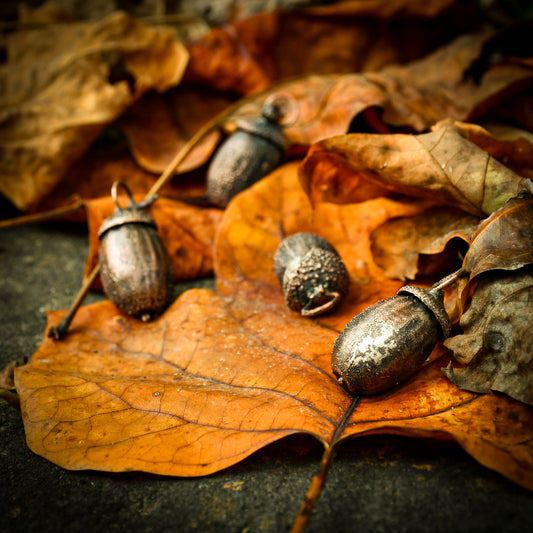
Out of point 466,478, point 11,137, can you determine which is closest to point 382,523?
point 466,478

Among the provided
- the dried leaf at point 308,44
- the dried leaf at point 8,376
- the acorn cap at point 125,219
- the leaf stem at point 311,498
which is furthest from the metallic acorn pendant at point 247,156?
the leaf stem at point 311,498

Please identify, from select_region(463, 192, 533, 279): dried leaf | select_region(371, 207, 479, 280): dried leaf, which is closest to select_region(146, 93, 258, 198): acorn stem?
select_region(371, 207, 479, 280): dried leaf

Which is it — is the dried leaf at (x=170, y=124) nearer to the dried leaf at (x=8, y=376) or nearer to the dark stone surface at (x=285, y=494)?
the dried leaf at (x=8, y=376)

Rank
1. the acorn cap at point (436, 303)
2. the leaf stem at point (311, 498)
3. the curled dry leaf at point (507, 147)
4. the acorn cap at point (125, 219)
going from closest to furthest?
the leaf stem at point (311, 498), the acorn cap at point (436, 303), the curled dry leaf at point (507, 147), the acorn cap at point (125, 219)

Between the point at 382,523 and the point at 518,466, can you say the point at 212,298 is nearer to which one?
the point at 382,523

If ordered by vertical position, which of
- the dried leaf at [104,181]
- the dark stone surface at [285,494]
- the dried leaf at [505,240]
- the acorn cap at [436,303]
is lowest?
the dark stone surface at [285,494]

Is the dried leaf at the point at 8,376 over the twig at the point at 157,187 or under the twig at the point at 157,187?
under
